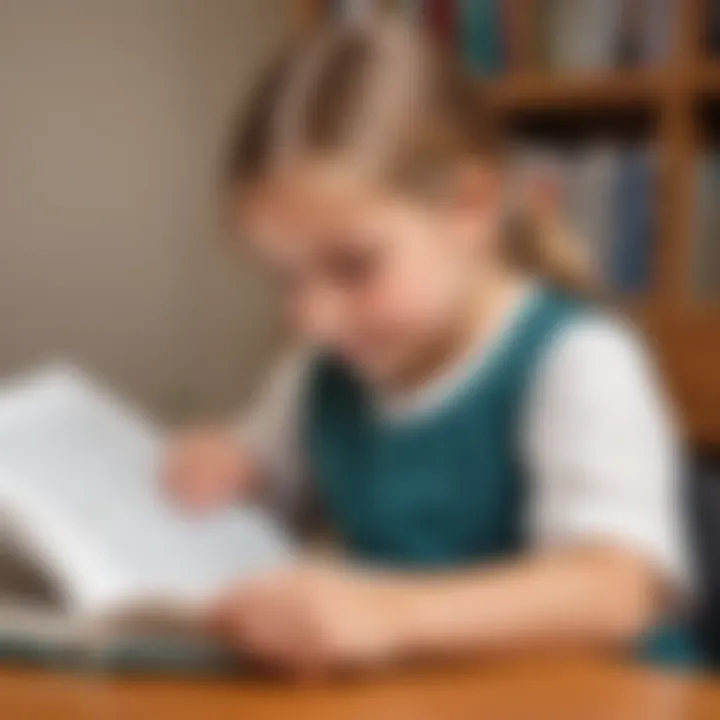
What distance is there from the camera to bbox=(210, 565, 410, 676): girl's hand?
585 mm

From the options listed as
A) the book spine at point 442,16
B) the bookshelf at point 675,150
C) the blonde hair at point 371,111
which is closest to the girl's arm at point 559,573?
the blonde hair at point 371,111

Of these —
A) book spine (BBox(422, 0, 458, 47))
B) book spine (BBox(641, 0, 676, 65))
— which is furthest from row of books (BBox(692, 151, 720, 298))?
book spine (BBox(422, 0, 458, 47))

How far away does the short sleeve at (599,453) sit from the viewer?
0.72 m

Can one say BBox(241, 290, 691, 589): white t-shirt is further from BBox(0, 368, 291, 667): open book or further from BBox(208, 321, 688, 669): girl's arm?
BBox(0, 368, 291, 667): open book

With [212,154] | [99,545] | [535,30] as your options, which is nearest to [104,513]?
[99,545]

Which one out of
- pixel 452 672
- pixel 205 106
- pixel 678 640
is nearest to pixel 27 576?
pixel 452 672

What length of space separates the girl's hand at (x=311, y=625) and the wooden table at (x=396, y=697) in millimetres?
11

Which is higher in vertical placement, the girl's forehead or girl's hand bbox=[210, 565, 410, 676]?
the girl's forehead

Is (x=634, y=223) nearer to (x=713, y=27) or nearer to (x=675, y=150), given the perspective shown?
(x=675, y=150)

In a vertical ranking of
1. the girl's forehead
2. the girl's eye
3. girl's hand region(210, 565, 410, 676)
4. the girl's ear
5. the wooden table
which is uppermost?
the girl's ear

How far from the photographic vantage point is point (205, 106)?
1.39 m

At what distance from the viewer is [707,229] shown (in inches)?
51.3

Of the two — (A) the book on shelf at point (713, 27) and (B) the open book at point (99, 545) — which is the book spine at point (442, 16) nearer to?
(A) the book on shelf at point (713, 27)

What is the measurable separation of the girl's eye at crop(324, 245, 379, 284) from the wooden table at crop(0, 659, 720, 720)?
238 millimetres
